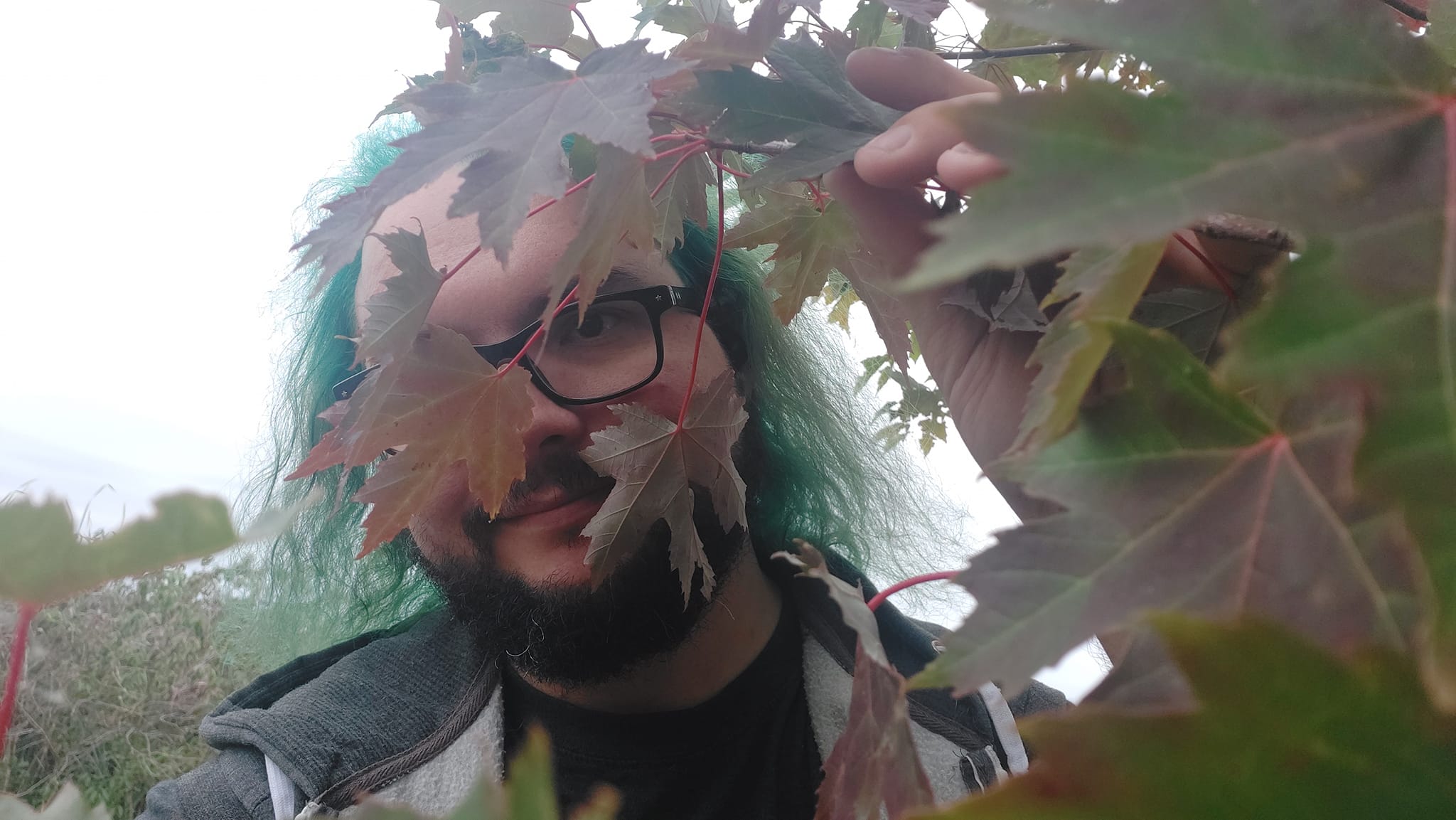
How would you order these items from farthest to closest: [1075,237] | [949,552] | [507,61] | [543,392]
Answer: [949,552]
[543,392]
[507,61]
[1075,237]

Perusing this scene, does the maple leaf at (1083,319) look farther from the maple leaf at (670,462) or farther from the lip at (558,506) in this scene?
the lip at (558,506)

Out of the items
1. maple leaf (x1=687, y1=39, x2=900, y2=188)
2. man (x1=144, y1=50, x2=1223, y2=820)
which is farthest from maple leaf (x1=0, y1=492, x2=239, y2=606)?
man (x1=144, y1=50, x2=1223, y2=820)

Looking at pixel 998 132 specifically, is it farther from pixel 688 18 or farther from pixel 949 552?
pixel 949 552

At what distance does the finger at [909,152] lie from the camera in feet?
1.39

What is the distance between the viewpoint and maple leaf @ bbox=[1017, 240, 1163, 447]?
24 centimetres

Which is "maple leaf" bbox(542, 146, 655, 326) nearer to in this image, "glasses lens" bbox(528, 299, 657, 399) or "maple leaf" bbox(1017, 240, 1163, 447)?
"maple leaf" bbox(1017, 240, 1163, 447)

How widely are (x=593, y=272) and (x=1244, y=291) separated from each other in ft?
1.45

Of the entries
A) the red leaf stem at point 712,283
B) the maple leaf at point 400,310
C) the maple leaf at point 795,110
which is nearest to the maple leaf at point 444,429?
the maple leaf at point 400,310

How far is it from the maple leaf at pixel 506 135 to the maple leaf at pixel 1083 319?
207 millimetres

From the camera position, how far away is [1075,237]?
18 centimetres

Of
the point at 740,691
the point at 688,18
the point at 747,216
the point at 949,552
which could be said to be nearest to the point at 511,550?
the point at 740,691

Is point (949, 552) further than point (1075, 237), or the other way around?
point (949, 552)

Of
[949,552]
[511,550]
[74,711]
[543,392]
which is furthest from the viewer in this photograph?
[949,552]

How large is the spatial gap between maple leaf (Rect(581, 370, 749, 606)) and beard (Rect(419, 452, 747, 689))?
39 centimetres
